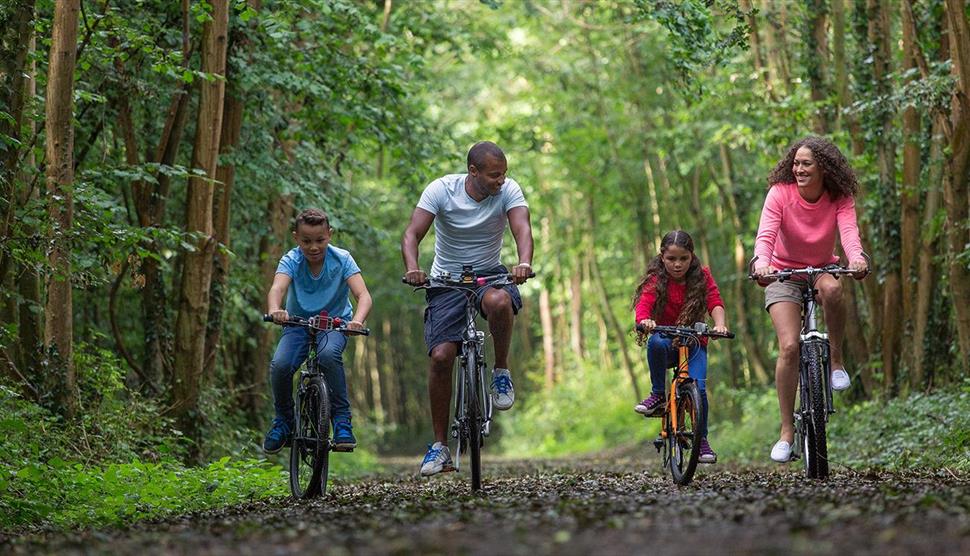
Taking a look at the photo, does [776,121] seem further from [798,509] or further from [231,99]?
[798,509]

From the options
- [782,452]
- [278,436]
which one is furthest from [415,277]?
[782,452]

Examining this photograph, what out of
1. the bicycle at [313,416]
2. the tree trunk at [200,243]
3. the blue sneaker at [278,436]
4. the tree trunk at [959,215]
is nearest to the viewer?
the bicycle at [313,416]

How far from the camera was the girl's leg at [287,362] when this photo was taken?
9.41m

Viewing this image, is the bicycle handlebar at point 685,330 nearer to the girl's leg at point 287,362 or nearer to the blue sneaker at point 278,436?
the girl's leg at point 287,362

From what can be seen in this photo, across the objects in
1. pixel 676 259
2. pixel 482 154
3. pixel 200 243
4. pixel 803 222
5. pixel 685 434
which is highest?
pixel 482 154

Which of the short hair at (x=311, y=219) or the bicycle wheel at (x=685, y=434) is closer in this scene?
the bicycle wheel at (x=685, y=434)

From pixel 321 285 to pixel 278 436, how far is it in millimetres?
1165

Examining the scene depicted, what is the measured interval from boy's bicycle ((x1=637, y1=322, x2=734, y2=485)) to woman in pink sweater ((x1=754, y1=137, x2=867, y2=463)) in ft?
1.65

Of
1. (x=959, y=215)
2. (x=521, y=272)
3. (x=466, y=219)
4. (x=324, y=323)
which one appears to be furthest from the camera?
(x=959, y=215)

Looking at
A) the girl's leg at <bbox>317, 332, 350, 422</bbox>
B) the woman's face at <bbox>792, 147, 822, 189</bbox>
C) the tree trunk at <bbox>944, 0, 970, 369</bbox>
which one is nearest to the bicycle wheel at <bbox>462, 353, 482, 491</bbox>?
the girl's leg at <bbox>317, 332, 350, 422</bbox>

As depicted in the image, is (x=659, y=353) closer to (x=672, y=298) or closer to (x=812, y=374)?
(x=672, y=298)

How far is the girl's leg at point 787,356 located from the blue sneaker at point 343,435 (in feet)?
10.0

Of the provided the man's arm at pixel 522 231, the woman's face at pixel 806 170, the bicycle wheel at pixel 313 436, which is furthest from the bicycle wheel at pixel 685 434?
the bicycle wheel at pixel 313 436

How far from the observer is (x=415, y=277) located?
8.70 metres
